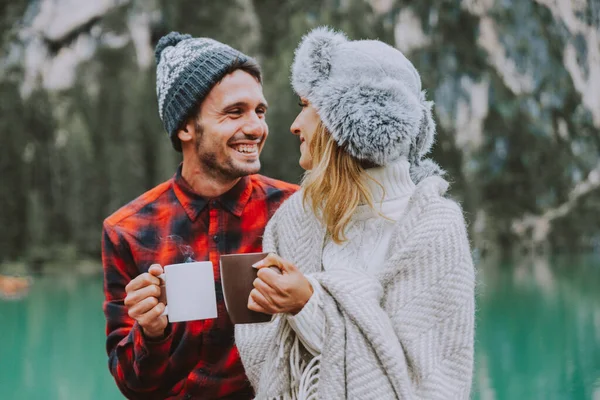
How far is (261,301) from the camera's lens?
3.92 ft

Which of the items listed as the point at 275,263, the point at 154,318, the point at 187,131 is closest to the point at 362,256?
the point at 275,263

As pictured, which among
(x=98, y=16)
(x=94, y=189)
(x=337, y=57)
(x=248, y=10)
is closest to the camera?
(x=337, y=57)

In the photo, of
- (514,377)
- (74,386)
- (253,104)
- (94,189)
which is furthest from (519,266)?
(253,104)

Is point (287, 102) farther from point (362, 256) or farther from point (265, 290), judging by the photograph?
point (265, 290)

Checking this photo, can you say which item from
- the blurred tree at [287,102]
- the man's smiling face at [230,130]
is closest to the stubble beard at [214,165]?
the man's smiling face at [230,130]

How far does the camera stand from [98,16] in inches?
861

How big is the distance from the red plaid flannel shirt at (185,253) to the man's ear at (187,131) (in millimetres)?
84

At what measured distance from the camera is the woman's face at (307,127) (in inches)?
57.1

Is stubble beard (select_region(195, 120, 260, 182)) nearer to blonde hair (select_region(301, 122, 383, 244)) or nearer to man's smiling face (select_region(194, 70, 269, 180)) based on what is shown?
man's smiling face (select_region(194, 70, 269, 180))

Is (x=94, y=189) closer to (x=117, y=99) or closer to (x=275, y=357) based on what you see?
Answer: (x=117, y=99)

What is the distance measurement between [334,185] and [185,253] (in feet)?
1.48

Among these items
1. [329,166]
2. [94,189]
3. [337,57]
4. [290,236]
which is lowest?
[290,236]

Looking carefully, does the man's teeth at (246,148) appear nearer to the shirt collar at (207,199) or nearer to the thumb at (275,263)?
the shirt collar at (207,199)

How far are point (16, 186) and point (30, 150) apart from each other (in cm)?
105
